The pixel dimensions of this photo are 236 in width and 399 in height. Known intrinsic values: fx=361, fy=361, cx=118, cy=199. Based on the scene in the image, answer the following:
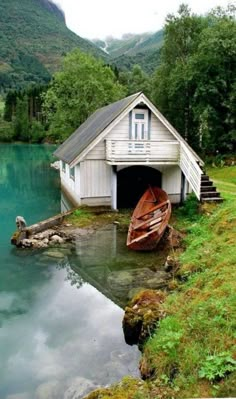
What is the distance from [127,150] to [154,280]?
28.3 ft

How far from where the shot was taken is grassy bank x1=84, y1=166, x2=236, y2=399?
5.76 m

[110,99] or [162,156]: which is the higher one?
[110,99]

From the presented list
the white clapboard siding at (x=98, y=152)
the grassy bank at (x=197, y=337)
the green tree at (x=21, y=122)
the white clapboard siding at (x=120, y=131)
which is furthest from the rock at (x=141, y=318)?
the green tree at (x=21, y=122)

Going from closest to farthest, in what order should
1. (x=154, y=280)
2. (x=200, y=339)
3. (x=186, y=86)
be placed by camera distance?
(x=200, y=339) → (x=154, y=280) → (x=186, y=86)

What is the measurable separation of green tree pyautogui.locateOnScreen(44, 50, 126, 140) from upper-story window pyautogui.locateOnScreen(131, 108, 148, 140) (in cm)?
2277

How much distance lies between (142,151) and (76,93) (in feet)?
85.2

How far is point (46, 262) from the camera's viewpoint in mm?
12906

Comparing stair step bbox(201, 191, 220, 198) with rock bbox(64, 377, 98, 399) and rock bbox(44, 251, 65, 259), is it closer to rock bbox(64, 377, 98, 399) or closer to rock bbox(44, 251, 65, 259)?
rock bbox(44, 251, 65, 259)

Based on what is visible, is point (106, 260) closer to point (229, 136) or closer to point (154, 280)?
point (154, 280)

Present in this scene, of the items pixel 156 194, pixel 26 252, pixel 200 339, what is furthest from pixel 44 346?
pixel 156 194

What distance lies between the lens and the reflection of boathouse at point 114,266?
35.5 ft

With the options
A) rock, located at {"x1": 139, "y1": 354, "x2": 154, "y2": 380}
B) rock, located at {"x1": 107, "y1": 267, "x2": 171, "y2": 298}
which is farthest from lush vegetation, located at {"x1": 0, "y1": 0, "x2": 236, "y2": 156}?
rock, located at {"x1": 139, "y1": 354, "x2": 154, "y2": 380}

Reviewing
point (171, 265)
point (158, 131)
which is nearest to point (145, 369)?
point (171, 265)

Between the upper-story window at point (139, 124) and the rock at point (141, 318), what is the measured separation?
12.0 meters
